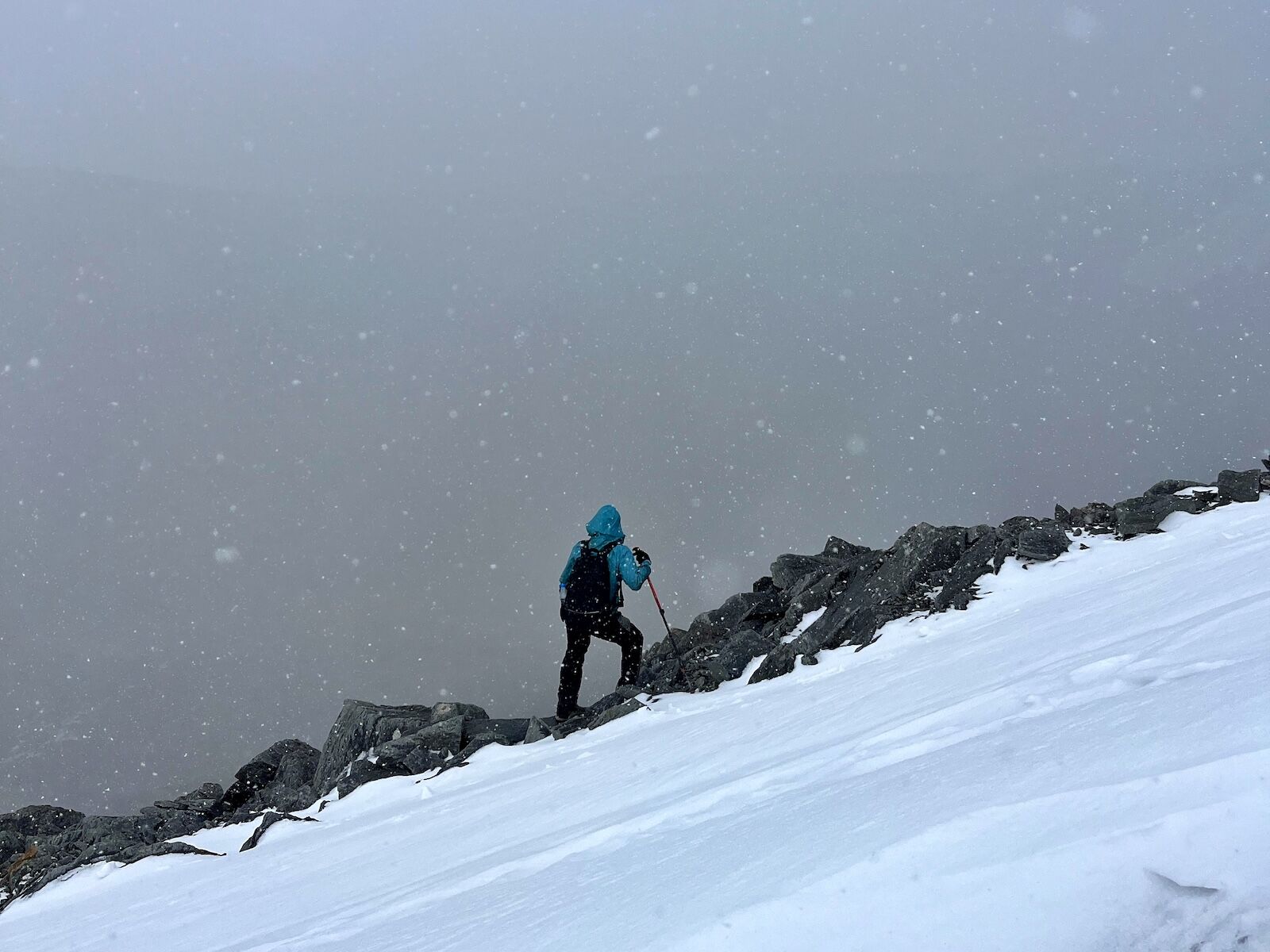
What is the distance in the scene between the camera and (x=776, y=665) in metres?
7.50

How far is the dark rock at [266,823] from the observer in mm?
6117

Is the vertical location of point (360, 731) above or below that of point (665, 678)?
above

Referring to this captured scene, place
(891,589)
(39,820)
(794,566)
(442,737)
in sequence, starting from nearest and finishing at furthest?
1. (442,737)
2. (891,589)
3. (39,820)
4. (794,566)

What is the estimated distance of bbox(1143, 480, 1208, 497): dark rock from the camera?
28.6 ft

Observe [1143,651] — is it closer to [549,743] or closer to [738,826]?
[738,826]

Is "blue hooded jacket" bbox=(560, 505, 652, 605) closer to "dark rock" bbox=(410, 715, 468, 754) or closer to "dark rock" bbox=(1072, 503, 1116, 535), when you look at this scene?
"dark rock" bbox=(410, 715, 468, 754)

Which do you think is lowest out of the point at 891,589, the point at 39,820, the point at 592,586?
the point at 39,820

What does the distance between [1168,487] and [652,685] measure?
6204 millimetres

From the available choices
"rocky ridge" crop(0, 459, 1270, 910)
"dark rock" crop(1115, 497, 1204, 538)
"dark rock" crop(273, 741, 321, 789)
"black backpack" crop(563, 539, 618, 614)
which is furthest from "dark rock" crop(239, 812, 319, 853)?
"dark rock" crop(1115, 497, 1204, 538)

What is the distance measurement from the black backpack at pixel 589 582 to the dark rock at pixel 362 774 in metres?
2.35

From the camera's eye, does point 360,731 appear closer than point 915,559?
No

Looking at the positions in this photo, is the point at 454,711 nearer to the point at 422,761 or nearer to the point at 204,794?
the point at 422,761

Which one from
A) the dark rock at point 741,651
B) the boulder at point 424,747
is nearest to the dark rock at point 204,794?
the boulder at point 424,747

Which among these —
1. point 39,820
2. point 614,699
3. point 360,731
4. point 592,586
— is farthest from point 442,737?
point 39,820
